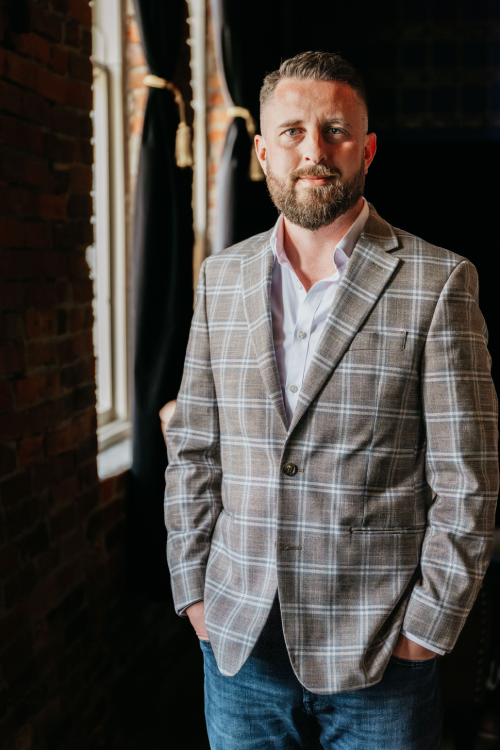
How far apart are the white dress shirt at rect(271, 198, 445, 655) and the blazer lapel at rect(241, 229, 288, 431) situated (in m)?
0.03

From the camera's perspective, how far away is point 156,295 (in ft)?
7.63

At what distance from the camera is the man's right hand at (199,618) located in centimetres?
139

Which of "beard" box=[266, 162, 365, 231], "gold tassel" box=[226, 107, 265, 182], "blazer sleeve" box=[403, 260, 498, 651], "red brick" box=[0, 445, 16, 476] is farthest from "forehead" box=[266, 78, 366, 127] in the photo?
"gold tassel" box=[226, 107, 265, 182]

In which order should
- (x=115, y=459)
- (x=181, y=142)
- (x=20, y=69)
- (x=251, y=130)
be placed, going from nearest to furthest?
(x=20, y=69), (x=181, y=142), (x=115, y=459), (x=251, y=130)

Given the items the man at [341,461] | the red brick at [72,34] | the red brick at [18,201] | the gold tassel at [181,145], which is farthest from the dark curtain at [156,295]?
the man at [341,461]

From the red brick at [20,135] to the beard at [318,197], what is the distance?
2.23 ft

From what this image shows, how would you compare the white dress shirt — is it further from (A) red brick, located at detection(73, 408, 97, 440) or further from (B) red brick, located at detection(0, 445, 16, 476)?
(A) red brick, located at detection(73, 408, 97, 440)

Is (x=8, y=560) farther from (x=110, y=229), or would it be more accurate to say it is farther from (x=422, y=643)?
(x=110, y=229)

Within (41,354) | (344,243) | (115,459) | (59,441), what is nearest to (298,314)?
(344,243)

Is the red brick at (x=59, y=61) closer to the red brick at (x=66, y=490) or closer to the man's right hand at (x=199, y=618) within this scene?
the red brick at (x=66, y=490)

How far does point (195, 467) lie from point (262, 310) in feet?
1.27

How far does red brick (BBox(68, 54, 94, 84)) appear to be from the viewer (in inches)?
71.7

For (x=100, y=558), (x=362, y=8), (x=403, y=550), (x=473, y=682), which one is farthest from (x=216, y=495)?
(x=362, y=8)

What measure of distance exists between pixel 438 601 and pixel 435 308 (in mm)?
528
